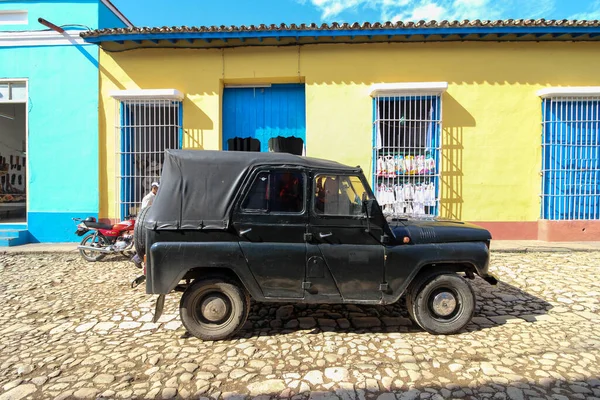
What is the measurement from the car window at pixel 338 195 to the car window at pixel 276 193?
18cm

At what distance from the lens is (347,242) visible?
341 centimetres

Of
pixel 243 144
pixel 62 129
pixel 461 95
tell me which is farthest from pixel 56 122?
pixel 461 95

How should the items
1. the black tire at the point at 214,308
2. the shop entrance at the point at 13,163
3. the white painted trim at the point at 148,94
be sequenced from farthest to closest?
the shop entrance at the point at 13,163
the white painted trim at the point at 148,94
the black tire at the point at 214,308

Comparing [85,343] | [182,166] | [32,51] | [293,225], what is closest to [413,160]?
[293,225]

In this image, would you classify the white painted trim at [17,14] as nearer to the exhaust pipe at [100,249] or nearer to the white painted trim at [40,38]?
the white painted trim at [40,38]

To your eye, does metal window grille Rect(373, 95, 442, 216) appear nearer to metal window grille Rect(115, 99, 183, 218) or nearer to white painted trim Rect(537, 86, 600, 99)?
white painted trim Rect(537, 86, 600, 99)

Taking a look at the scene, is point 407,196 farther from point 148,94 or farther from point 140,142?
point 140,142

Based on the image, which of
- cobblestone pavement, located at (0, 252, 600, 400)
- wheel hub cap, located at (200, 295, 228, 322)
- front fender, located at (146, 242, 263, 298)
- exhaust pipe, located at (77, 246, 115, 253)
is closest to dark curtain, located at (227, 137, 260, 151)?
exhaust pipe, located at (77, 246, 115, 253)

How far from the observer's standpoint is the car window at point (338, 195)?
3.43m

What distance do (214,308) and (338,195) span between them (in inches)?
67.6

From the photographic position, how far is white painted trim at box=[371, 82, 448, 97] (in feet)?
24.9

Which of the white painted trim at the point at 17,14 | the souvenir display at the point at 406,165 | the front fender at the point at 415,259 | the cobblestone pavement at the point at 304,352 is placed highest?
the white painted trim at the point at 17,14

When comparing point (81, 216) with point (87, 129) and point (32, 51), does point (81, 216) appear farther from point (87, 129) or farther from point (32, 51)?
point (32, 51)

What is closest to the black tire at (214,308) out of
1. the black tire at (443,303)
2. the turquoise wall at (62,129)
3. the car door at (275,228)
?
the car door at (275,228)
